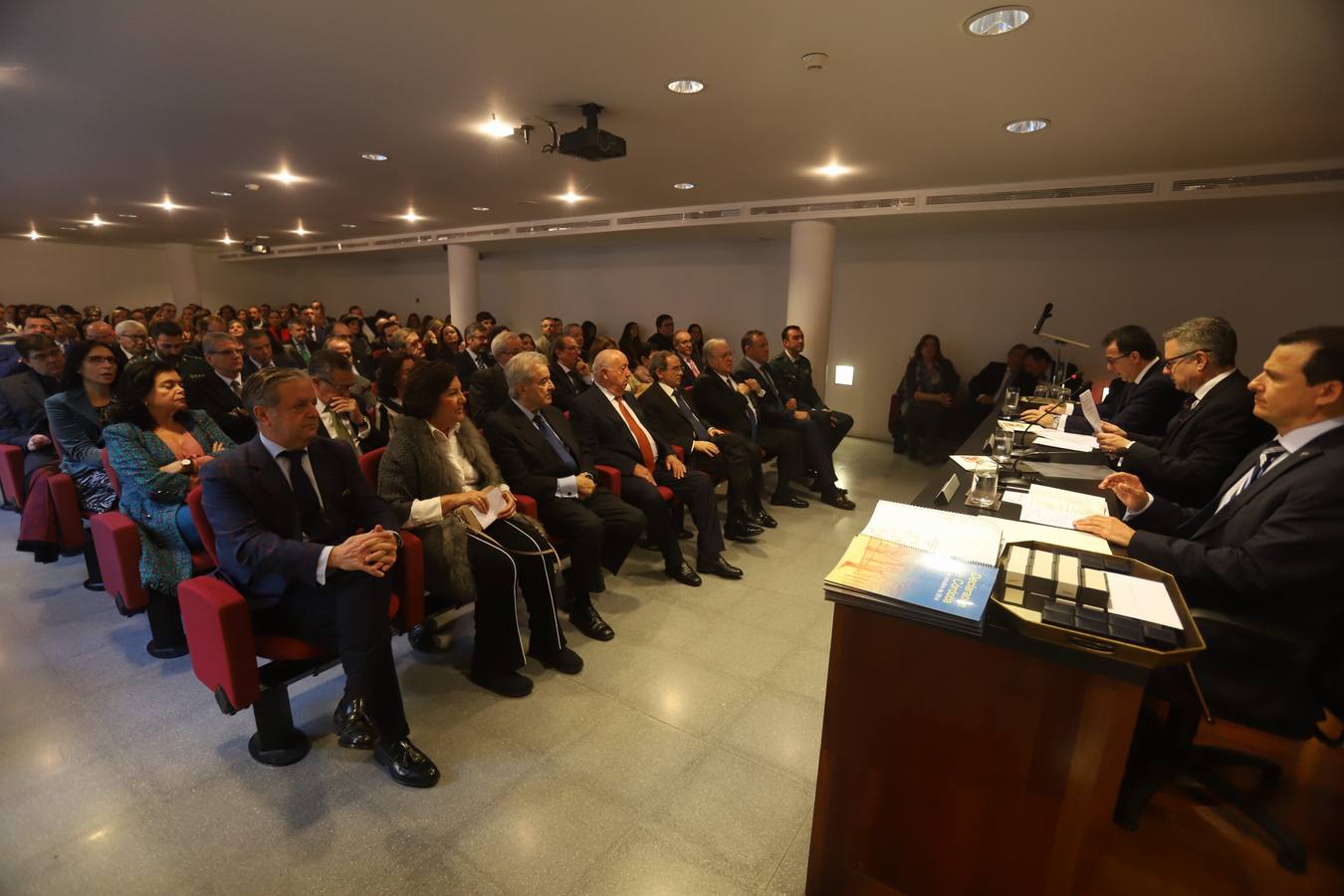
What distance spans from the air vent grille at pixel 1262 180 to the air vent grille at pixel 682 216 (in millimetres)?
3811

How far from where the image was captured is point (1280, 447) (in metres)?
1.65

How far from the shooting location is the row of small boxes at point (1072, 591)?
3.51 feet

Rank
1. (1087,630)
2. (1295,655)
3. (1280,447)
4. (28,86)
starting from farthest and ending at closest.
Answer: (28,86) < (1280,447) < (1295,655) < (1087,630)

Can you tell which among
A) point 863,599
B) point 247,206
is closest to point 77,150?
point 247,206

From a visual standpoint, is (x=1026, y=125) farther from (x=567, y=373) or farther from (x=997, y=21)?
(x=567, y=373)

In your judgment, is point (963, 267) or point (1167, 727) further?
point (963, 267)

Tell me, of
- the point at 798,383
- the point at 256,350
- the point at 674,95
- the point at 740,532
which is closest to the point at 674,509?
the point at 740,532

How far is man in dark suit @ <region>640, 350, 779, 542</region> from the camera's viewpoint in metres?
4.12

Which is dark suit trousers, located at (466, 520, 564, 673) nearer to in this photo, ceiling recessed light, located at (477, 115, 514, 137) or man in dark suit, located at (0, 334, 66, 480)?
ceiling recessed light, located at (477, 115, 514, 137)

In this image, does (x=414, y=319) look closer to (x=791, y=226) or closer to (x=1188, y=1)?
(x=791, y=226)

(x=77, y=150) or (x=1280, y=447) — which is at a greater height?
(x=77, y=150)

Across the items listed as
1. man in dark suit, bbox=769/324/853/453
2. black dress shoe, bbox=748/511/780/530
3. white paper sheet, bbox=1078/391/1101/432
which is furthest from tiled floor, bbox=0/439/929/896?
man in dark suit, bbox=769/324/853/453

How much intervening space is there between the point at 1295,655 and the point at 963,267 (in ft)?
20.5

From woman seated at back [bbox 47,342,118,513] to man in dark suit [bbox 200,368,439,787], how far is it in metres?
1.72
